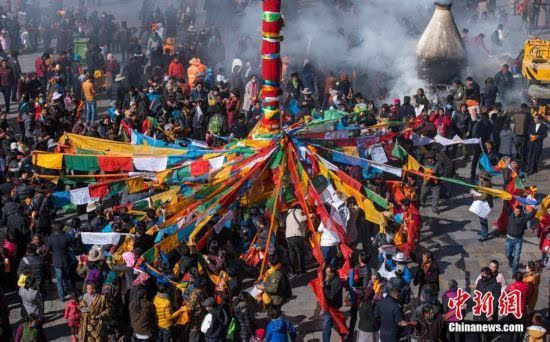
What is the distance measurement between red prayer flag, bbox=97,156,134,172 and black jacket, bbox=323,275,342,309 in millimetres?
5167

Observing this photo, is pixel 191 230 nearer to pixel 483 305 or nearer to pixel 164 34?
pixel 483 305

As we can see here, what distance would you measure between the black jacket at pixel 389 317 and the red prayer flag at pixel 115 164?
599 centimetres

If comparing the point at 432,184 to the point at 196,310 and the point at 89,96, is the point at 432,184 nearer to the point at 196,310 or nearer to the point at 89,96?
the point at 196,310

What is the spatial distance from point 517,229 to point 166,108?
8.41 meters

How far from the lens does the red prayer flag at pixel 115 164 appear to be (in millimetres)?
16500

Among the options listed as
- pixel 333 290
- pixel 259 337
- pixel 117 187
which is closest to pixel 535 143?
pixel 333 290

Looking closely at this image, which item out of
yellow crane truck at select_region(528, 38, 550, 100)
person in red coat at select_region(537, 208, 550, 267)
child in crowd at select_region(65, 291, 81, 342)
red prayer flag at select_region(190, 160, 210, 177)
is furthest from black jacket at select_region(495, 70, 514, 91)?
child in crowd at select_region(65, 291, 81, 342)

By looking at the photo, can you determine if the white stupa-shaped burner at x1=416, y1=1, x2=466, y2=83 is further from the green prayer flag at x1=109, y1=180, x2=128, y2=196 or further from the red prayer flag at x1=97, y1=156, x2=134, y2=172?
the green prayer flag at x1=109, y1=180, x2=128, y2=196

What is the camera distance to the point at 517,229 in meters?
15.1

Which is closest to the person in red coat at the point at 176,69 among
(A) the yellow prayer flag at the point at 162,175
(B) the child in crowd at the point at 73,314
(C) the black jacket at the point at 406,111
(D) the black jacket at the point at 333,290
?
(C) the black jacket at the point at 406,111

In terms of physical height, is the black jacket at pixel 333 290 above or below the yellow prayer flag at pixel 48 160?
below

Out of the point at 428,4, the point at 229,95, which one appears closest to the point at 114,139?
the point at 229,95

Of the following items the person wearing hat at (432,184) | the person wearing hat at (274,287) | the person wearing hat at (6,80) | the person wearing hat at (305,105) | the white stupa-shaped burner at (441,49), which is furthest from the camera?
the white stupa-shaped burner at (441,49)

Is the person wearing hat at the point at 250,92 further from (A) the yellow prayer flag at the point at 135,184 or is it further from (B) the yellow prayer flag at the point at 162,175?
(A) the yellow prayer flag at the point at 135,184
